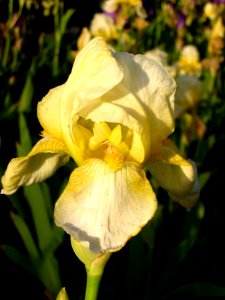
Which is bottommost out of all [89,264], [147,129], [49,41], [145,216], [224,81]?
[224,81]

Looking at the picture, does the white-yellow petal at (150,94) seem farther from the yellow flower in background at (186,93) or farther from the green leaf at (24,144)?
the yellow flower in background at (186,93)

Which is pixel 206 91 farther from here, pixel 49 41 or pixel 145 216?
pixel 145 216

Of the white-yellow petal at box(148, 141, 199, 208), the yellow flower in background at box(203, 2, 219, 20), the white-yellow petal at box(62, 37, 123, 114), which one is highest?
the white-yellow petal at box(62, 37, 123, 114)

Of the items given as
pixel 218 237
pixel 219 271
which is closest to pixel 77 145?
pixel 219 271

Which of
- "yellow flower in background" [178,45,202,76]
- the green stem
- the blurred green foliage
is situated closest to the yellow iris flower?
the green stem

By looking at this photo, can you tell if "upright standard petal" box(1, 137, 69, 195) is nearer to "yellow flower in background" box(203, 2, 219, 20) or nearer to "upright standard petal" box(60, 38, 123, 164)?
"upright standard petal" box(60, 38, 123, 164)

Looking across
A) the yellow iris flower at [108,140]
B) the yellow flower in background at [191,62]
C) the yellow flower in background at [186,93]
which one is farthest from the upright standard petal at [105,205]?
the yellow flower in background at [191,62]

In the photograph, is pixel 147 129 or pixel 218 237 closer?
pixel 147 129
